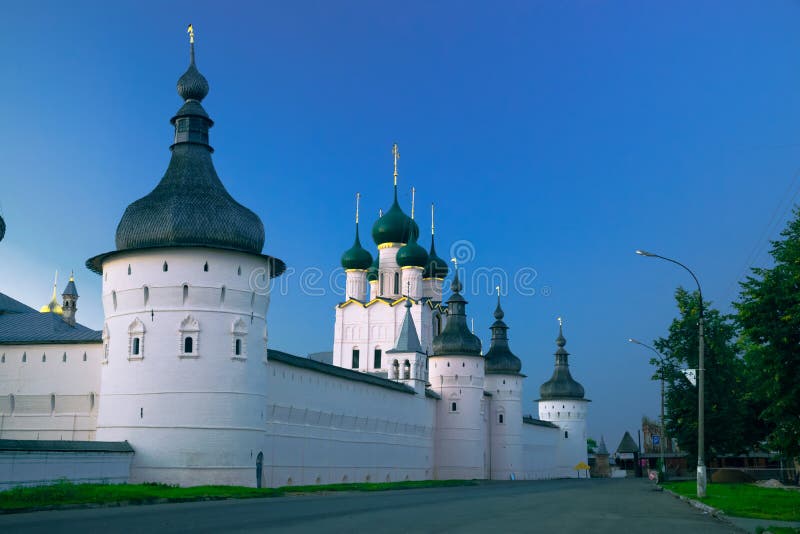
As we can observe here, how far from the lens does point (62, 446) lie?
26562mm

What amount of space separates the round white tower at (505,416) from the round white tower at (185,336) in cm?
3638

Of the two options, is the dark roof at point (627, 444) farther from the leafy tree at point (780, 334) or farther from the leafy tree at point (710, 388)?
the leafy tree at point (780, 334)

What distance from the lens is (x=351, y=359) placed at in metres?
66.2

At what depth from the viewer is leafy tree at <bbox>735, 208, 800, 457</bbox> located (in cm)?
2173

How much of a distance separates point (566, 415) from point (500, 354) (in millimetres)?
19515

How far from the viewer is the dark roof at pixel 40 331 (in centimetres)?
3412

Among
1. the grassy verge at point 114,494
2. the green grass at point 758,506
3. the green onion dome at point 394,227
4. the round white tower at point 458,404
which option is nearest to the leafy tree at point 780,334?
Answer: the green grass at point 758,506

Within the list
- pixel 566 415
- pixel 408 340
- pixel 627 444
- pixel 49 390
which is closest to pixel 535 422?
pixel 566 415

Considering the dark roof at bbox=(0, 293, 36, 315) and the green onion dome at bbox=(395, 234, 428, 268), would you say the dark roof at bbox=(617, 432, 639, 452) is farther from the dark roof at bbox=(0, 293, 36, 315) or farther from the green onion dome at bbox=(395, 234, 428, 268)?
the dark roof at bbox=(0, 293, 36, 315)

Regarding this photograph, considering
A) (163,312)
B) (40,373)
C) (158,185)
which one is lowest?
(40,373)

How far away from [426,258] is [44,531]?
172 feet

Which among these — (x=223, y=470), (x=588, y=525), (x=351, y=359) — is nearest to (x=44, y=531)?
(x=588, y=525)

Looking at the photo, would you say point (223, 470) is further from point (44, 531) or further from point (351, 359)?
point (351, 359)

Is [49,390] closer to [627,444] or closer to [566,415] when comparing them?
[566,415]
